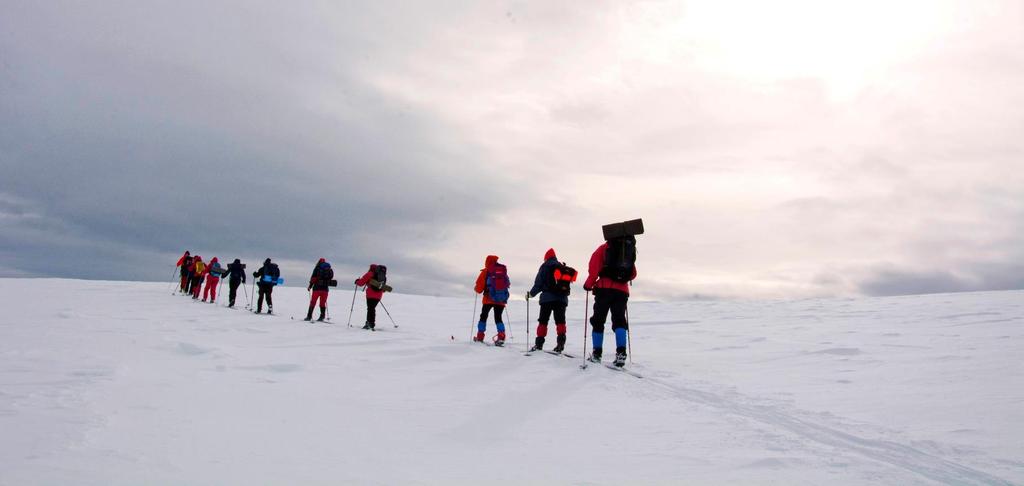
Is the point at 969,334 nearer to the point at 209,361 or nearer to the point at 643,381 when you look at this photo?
the point at 643,381

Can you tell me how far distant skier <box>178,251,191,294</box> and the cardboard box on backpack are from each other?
74.9ft

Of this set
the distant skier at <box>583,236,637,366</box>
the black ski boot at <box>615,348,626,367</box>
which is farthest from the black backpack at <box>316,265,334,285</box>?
the black ski boot at <box>615,348,626,367</box>

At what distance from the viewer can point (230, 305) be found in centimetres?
2053

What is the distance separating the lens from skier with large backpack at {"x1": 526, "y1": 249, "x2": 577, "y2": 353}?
1095 cm

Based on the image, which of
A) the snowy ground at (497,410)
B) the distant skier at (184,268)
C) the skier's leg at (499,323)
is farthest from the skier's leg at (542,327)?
the distant skier at (184,268)

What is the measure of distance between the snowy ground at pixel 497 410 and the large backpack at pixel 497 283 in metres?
1.68

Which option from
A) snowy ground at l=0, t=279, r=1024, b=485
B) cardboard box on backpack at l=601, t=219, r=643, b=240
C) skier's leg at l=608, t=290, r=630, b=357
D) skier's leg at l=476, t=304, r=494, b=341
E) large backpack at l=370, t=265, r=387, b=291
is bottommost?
snowy ground at l=0, t=279, r=1024, b=485

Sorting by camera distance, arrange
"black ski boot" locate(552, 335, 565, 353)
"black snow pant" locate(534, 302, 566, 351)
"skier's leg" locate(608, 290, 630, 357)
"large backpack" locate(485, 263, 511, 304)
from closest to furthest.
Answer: "skier's leg" locate(608, 290, 630, 357) < "black ski boot" locate(552, 335, 565, 353) < "black snow pant" locate(534, 302, 566, 351) < "large backpack" locate(485, 263, 511, 304)

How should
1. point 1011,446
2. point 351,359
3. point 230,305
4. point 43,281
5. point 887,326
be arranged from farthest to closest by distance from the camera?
point 43,281, point 230,305, point 887,326, point 351,359, point 1011,446

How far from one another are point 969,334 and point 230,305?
2029 cm

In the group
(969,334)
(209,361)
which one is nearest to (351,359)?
(209,361)

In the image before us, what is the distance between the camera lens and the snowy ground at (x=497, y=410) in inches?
158

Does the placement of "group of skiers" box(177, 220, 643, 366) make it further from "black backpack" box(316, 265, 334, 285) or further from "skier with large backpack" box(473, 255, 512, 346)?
"black backpack" box(316, 265, 334, 285)

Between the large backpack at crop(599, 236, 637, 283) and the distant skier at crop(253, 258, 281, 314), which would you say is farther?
the distant skier at crop(253, 258, 281, 314)
